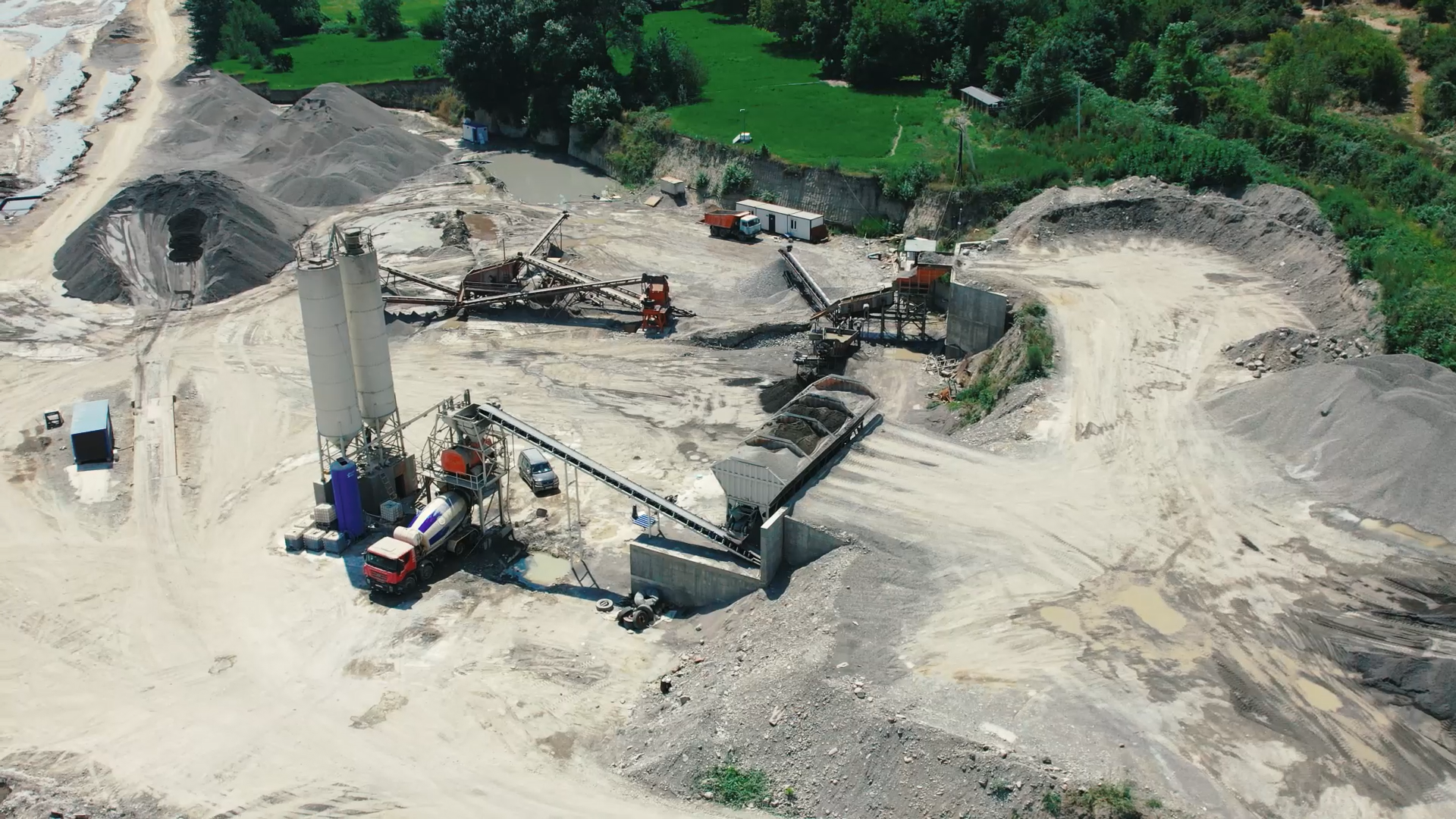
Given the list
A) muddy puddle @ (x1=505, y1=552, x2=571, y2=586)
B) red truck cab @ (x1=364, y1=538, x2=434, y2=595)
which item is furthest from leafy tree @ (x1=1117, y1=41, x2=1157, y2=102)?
red truck cab @ (x1=364, y1=538, x2=434, y2=595)

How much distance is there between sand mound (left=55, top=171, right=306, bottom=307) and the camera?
6056 centimetres

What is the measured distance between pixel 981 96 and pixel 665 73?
2584 centimetres

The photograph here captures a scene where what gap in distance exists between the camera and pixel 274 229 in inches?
2635

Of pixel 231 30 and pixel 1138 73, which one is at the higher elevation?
pixel 231 30

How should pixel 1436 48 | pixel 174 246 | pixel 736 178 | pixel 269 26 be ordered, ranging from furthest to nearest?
pixel 269 26 < pixel 736 178 < pixel 1436 48 < pixel 174 246

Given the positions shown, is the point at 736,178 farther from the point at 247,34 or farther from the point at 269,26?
the point at 247,34

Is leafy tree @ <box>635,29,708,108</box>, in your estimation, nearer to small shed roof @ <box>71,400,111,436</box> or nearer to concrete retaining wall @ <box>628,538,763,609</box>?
small shed roof @ <box>71,400,111,436</box>

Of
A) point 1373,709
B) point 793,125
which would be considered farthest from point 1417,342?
point 793,125

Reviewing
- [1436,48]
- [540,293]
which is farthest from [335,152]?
[1436,48]

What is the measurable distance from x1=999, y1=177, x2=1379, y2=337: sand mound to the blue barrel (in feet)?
116

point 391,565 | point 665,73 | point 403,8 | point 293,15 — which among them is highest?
point 403,8

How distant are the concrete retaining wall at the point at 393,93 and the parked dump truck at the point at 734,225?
4591cm

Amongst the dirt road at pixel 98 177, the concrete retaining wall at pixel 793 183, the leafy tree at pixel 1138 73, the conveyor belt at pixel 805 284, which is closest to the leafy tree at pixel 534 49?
the concrete retaining wall at pixel 793 183

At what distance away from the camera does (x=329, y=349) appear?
1507 inches
